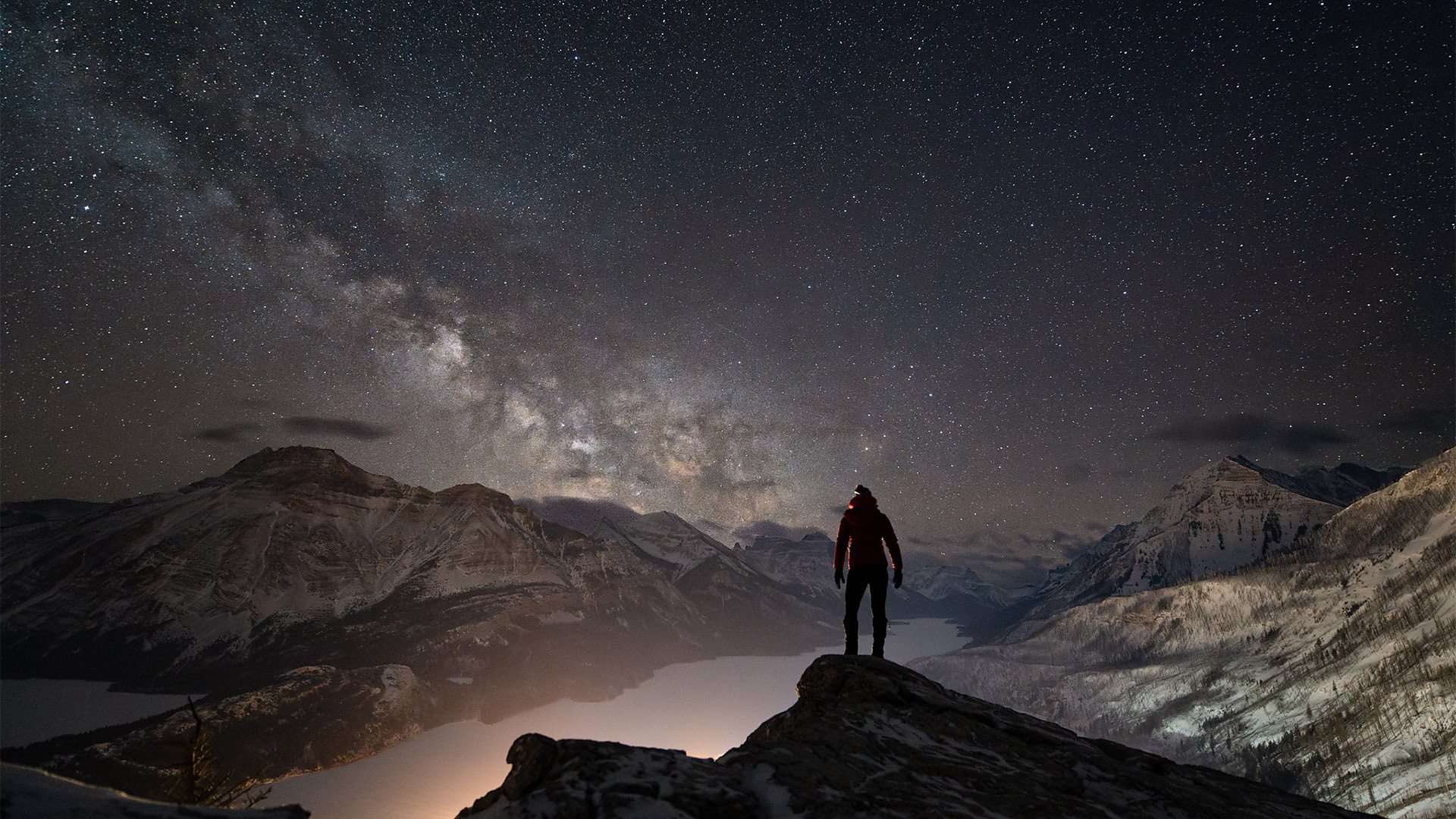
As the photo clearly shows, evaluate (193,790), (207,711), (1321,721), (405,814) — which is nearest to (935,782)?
(193,790)

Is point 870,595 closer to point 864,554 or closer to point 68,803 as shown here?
point 864,554

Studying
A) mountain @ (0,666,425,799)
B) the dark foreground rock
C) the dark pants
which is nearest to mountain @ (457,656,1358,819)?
the dark pants

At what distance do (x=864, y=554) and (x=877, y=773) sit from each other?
298 inches

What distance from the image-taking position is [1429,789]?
13300cm

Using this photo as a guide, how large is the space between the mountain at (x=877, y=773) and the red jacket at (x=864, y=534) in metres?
2.94

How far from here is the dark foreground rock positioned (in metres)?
5.05

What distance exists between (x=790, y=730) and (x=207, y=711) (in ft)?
800

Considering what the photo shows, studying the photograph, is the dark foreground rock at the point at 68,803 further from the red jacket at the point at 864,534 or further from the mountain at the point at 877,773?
the red jacket at the point at 864,534

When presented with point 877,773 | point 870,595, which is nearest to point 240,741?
point 870,595

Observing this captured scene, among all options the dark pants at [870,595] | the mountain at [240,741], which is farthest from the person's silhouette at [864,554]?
the mountain at [240,741]

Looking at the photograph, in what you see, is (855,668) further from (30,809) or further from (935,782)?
(30,809)

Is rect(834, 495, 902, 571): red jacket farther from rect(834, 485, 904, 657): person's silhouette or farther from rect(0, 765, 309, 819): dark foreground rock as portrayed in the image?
rect(0, 765, 309, 819): dark foreground rock

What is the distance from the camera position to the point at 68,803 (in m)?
5.25

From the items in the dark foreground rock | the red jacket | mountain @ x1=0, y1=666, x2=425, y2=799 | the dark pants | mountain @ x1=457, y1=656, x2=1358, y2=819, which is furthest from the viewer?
mountain @ x1=0, y1=666, x2=425, y2=799
